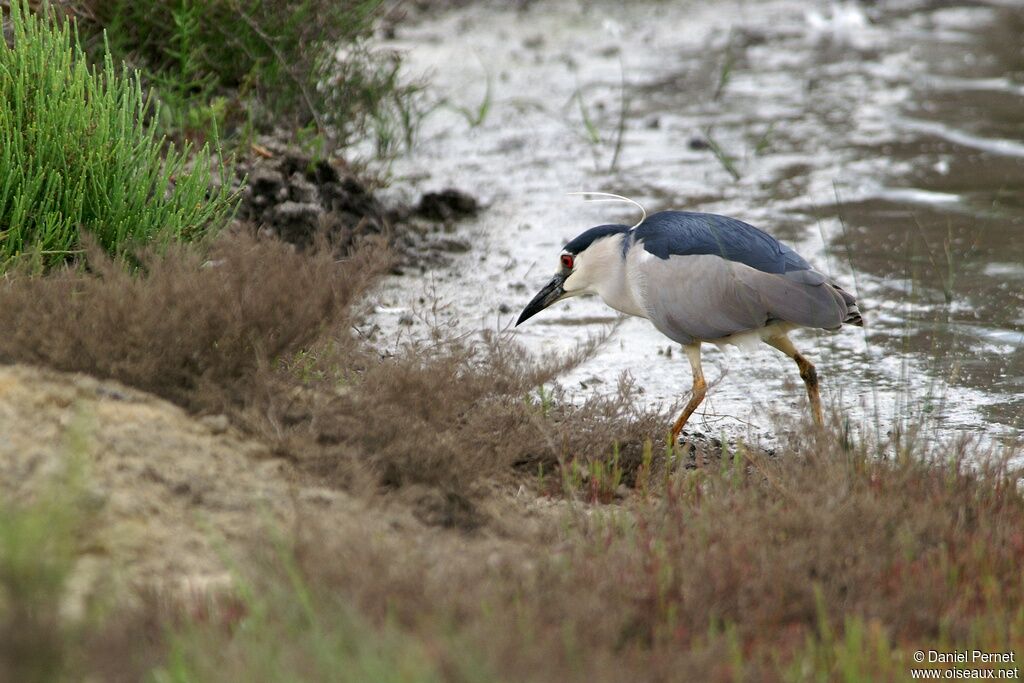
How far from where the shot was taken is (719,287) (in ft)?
16.6

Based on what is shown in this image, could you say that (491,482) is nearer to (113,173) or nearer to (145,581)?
(145,581)

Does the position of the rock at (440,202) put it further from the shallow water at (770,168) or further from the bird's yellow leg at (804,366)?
the bird's yellow leg at (804,366)

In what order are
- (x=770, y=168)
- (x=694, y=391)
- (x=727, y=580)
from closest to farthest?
(x=727, y=580), (x=694, y=391), (x=770, y=168)

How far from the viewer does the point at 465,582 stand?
10.7 ft

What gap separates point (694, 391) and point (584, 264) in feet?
2.51

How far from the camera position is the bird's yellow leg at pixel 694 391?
504 cm

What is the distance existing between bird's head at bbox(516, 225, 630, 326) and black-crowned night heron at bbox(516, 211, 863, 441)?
7cm

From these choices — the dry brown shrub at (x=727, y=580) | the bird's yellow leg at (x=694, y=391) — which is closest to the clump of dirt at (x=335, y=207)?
the bird's yellow leg at (x=694, y=391)

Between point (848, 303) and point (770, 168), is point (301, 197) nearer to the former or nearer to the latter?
point (848, 303)

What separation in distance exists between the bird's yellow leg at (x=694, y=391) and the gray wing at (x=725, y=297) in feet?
0.39

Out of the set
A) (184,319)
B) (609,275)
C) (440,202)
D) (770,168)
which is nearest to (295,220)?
(440,202)

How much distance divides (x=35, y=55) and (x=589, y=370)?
2820mm

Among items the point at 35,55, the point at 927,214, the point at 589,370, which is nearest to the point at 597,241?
the point at 589,370

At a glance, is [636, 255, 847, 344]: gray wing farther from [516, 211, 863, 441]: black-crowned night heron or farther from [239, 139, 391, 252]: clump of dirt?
[239, 139, 391, 252]: clump of dirt
